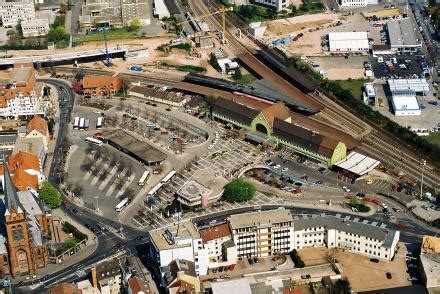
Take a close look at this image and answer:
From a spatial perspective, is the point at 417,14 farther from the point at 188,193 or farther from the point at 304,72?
the point at 188,193

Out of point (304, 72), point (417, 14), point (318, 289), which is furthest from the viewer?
point (417, 14)

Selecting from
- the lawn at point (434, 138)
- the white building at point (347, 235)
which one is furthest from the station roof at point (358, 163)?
the white building at point (347, 235)

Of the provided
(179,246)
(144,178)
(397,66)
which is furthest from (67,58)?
(179,246)

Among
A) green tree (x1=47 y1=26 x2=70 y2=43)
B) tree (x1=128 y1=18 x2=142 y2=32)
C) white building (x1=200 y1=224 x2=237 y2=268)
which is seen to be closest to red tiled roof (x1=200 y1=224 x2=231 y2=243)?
white building (x1=200 y1=224 x2=237 y2=268)

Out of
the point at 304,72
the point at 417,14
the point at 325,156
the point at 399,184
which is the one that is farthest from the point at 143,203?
the point at 417,14

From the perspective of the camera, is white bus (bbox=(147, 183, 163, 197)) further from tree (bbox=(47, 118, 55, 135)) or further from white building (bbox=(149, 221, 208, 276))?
tree (bbox=(47, 118, 55, 135))

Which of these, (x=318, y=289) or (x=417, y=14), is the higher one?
(x=417, y=14)
